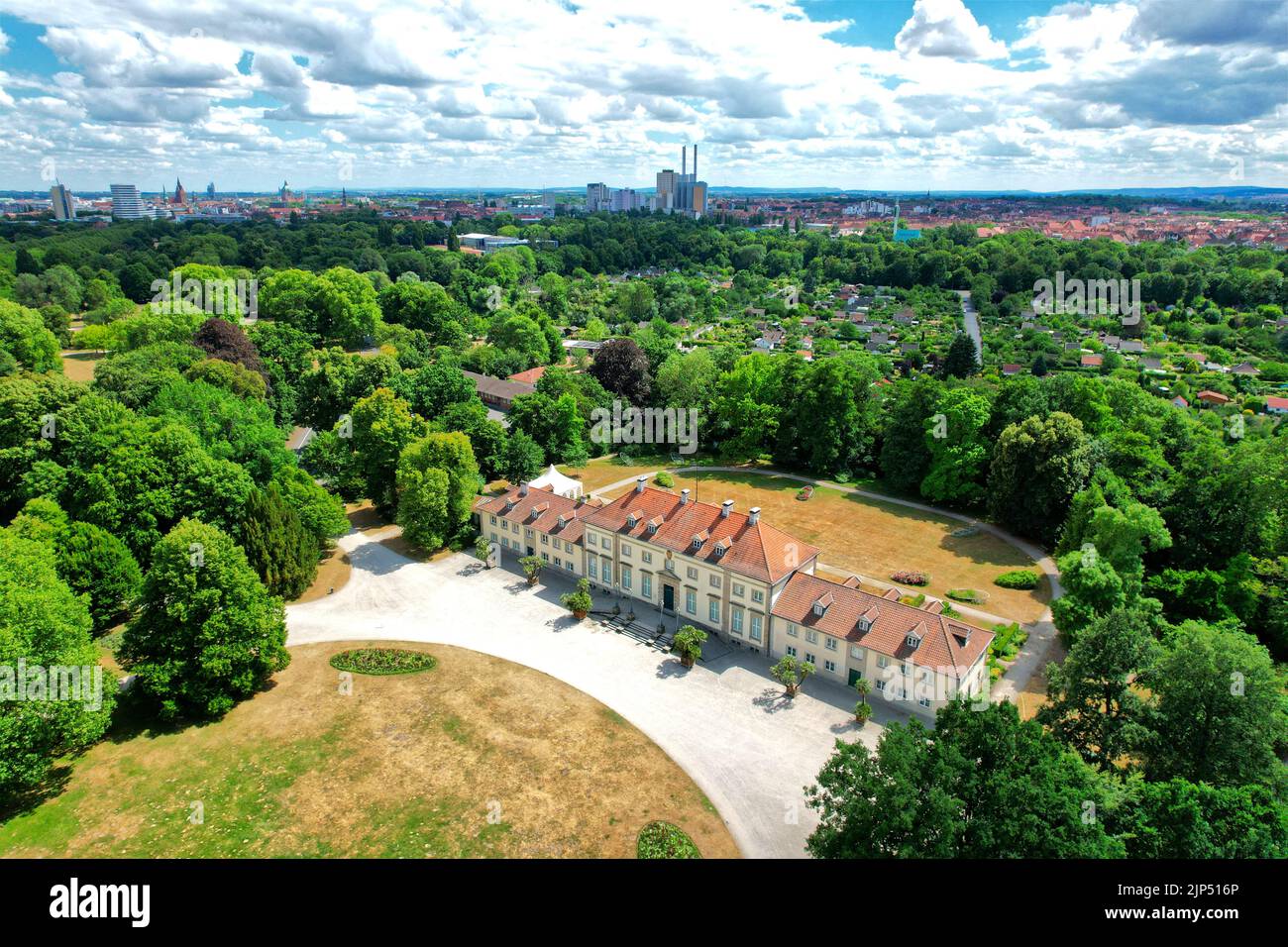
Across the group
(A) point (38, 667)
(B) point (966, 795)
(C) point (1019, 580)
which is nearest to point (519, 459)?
A: (A) point (38, 667)

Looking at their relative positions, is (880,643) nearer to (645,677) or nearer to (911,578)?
(645,677)

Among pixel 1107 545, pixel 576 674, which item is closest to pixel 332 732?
pixel 576 674

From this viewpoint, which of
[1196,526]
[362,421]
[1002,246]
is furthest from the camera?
[1002,246]

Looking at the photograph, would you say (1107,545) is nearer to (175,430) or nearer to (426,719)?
(426,719)

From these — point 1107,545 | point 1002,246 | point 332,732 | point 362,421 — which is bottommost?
point 332,732

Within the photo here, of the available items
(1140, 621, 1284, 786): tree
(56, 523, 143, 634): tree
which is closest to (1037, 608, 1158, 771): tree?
(1140, 621, 1284, 786): tree

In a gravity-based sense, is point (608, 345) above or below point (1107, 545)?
above

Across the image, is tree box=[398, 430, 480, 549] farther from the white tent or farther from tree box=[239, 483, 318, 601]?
tree box=[239, 483, 318, 601]
